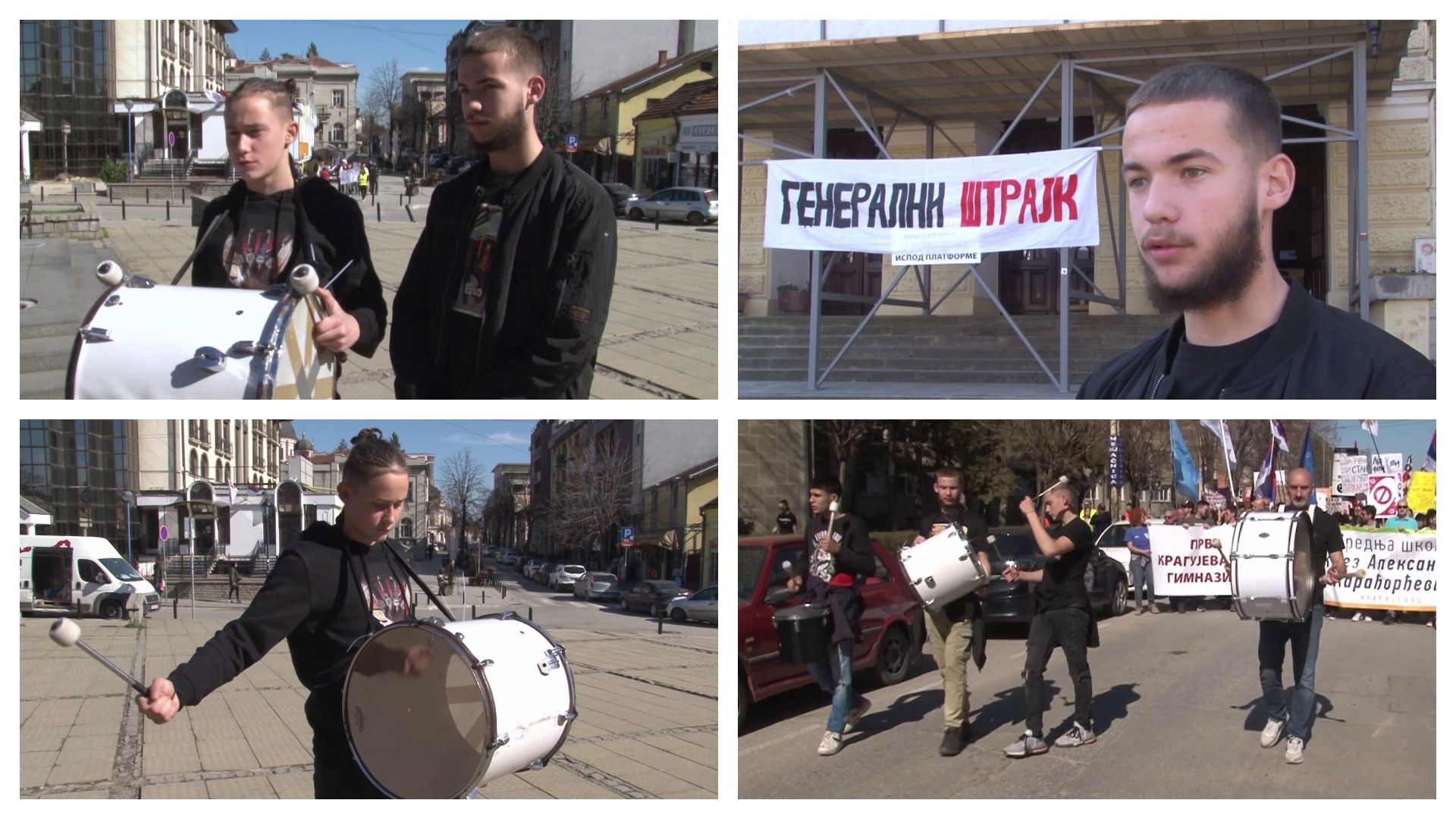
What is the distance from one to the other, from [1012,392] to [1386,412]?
3.77 m

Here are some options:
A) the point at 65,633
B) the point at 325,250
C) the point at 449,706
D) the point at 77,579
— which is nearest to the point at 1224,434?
the point at 449,706

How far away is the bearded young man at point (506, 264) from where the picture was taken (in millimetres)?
3834

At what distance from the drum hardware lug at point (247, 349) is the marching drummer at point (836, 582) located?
1.88 meters

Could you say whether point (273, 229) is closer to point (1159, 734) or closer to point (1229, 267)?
point (1229, 267)

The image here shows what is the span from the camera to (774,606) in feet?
14.3

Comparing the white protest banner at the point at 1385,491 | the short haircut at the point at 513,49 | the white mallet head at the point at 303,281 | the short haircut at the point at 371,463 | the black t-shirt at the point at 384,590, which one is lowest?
the black t-shirt at the point at 384,590

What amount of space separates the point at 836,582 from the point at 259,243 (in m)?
2.23

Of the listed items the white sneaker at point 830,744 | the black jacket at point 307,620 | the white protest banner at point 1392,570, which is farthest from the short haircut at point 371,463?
the white protest banner at point 1392,570

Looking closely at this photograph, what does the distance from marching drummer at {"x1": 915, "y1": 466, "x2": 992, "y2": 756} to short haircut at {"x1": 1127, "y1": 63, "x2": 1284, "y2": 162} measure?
141 cm

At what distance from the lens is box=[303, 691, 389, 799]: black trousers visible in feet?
11.2

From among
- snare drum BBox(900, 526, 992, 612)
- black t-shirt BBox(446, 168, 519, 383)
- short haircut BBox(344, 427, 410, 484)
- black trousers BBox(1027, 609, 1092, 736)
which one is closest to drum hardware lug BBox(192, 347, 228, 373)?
short haircut BBox(344, 427, 410, 484)

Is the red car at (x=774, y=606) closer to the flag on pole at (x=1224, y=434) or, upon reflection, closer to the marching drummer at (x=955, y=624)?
the marching drummer at (x=955, y=624)
